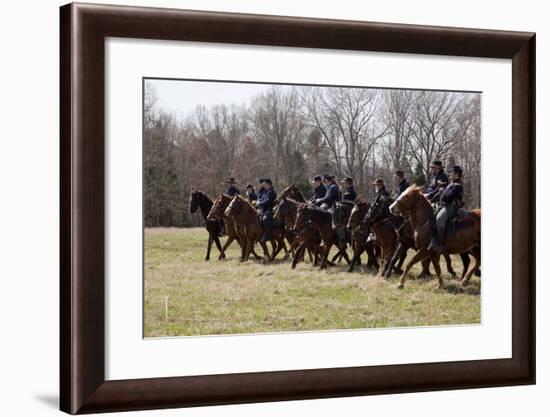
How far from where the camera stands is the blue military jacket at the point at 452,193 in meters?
8.37

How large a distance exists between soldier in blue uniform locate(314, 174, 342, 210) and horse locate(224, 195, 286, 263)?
392mm

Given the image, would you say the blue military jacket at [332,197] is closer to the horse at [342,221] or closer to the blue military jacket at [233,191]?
the horse at [342,221]

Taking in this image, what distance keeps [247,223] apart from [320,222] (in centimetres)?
59

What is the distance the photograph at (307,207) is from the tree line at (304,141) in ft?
0.03

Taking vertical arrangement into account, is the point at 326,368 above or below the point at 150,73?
below

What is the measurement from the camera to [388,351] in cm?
805

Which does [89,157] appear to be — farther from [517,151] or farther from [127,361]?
[517,151]

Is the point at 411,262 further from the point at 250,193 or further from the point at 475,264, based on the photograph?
the point at 250,193

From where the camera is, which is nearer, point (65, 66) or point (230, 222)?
point (65, 66)

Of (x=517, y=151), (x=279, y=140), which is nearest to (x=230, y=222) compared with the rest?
(x=279, y=140)

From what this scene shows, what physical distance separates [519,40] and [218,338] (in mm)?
3361

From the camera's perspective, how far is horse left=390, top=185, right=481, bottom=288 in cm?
834

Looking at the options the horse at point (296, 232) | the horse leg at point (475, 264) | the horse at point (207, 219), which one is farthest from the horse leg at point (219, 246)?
the horse leg at point (475, 264)

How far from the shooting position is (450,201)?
8.38 m
